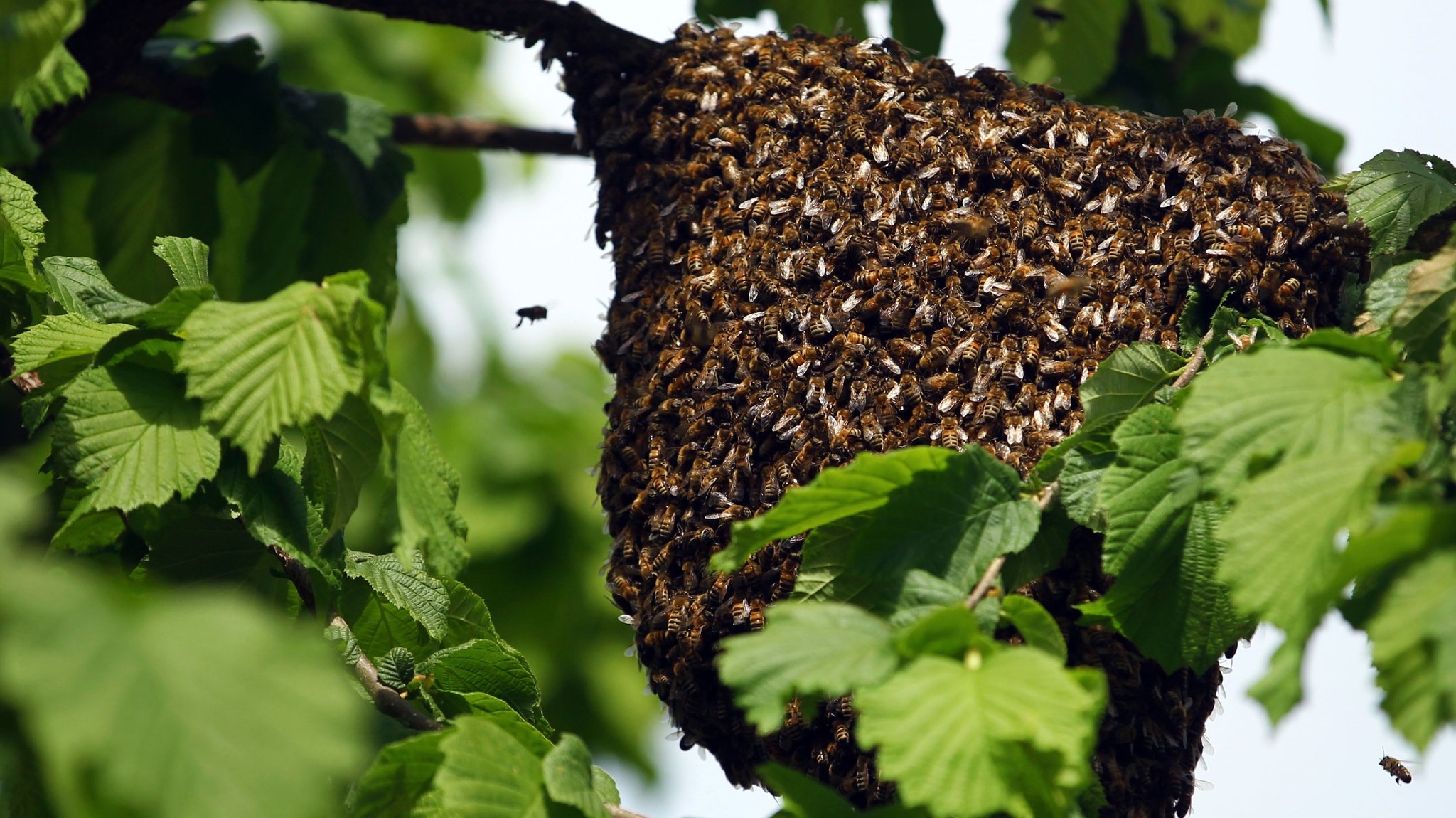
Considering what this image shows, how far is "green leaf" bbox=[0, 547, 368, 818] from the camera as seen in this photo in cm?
108

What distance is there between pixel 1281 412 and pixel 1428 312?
0.38m

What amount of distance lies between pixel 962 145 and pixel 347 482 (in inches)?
47.1

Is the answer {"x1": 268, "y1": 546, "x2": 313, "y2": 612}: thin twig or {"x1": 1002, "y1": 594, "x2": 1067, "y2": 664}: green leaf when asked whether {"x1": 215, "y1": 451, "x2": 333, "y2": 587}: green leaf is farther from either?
{"x1": 1002, "y1": 594, "x2": 1067, "y2": 664}: green leaf

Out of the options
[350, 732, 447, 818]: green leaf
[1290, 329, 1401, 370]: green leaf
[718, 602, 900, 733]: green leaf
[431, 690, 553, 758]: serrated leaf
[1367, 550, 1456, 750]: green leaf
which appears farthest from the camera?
[431, 690, 553, 758]: serrated leaf

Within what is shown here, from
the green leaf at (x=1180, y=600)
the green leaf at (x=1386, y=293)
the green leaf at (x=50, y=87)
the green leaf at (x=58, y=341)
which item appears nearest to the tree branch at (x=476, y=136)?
the green leaf at (x=50, y=87)

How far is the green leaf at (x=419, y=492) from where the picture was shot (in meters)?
1.64

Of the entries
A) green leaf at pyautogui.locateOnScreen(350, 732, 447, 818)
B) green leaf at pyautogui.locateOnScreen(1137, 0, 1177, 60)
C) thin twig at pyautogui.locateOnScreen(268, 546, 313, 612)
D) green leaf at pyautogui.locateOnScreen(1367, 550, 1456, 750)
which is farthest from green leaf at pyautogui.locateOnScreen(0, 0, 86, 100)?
green leaf at pyautogui.locateOnScreen(1137, 0, 1177, 60)

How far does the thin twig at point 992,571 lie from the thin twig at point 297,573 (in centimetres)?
102

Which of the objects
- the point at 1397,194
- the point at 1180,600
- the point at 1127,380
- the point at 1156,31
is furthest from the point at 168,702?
the point at 1156,31

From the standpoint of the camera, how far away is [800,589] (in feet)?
6.28

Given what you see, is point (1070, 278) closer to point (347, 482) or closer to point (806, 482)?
point (806, 482)

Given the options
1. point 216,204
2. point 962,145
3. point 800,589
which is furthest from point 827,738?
point 216,204

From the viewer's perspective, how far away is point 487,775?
66.2 inches

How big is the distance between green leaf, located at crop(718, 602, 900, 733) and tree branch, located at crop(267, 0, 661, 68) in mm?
1542
